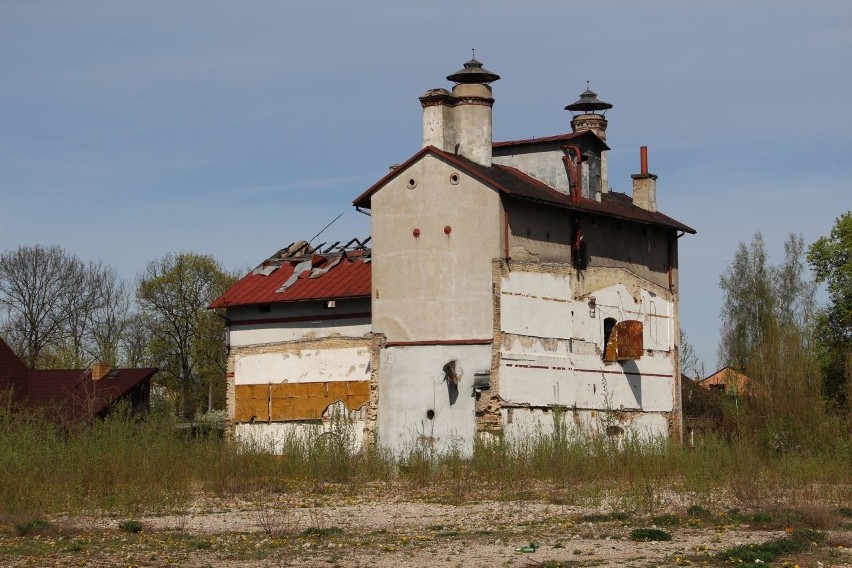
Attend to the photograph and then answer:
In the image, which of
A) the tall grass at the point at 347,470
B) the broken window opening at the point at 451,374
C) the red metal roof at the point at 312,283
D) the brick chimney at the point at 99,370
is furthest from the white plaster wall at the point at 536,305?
the brick chimney at the point at 99,370

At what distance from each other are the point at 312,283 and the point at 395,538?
21.9 metres

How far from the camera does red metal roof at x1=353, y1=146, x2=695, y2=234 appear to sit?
3378 cm

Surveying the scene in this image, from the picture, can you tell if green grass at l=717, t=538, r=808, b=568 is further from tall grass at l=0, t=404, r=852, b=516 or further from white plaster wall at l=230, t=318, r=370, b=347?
white plaster wall at l=230, t=318, r=370, b=347

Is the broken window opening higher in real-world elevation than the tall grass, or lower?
higher

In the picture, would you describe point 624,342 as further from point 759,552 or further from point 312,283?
point 759,552

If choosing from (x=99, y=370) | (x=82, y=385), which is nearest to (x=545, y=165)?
(x=82, y=385)

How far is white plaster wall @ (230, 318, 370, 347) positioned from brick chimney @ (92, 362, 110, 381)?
10.9 meters

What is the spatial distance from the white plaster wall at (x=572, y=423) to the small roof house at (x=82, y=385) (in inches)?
573

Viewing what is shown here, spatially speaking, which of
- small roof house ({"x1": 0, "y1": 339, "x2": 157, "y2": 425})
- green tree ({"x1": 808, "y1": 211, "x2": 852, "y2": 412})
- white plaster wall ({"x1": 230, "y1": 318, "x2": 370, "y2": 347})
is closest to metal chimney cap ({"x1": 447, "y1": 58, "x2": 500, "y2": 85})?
white plaster wall ({"x1": 230, "y1": 318, "x2": 370, "y2": 347})

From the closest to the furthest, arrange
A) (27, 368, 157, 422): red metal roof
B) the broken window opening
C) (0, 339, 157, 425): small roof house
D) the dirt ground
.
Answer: the dirt ground < the broken window opening < (0, 339, 157, 425): small roof house < (27, 368, 157, 422): red metal roof

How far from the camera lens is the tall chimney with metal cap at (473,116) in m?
35.4

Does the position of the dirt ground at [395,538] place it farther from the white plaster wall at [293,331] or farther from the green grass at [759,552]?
the white plaster wall at [293,331]

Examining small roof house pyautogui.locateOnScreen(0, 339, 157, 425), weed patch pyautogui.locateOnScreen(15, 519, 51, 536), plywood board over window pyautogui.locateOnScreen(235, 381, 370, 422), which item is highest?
small roof house pyautogui.locateOnScreen(0, 339, 157, 425)

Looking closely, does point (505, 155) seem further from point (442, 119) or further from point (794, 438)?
point (794, 438)
